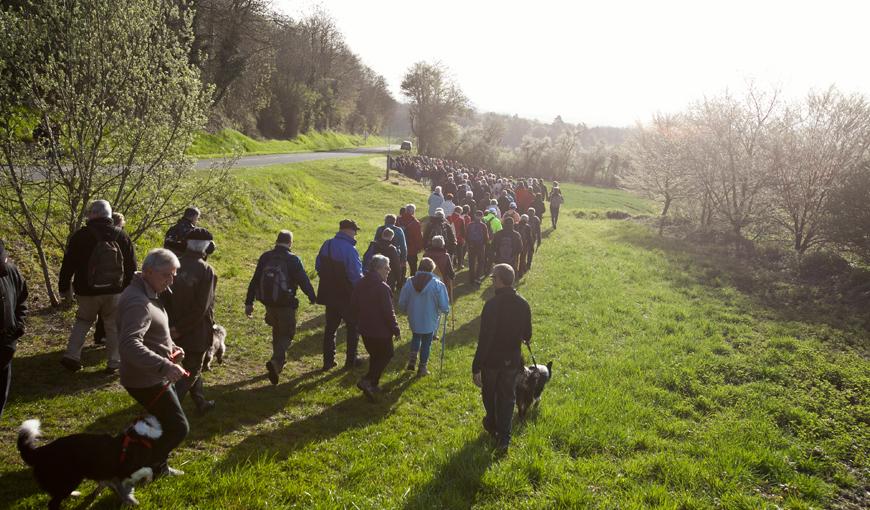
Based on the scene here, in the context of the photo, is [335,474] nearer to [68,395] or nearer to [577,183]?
[68,395]

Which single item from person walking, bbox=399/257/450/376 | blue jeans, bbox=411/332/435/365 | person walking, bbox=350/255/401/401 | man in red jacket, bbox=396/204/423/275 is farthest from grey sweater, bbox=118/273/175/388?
man in red jacket, bbox=396/204/423/275

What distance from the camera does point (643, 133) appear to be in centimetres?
3516

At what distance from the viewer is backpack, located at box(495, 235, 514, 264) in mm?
12586

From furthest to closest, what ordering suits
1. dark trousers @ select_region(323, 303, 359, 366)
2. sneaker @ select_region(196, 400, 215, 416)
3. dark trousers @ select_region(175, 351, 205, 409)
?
dark trousers @ select_region(323, 303, 359, 366)
sneaker @ select_region(196, 400, 215, 416)
dark trousers @ select_region(175, 351, 205, 409)

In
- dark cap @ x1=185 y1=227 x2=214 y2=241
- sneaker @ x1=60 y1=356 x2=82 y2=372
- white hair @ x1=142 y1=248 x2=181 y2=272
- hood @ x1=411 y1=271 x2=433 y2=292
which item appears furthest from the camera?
hood @ x1=411 y1=271 x2=433 y2=292

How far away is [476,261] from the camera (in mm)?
15227

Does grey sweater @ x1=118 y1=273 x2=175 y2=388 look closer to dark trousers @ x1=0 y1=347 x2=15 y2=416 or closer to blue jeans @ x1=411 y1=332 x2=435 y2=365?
dark trousers @ x1=0 y1=347 x2=15 y2=416

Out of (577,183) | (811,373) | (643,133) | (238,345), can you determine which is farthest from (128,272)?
(577,183)

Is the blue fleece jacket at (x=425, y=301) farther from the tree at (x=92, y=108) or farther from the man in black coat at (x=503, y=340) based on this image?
the tree at (x=92, y=108)

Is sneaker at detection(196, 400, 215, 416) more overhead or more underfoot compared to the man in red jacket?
more underfoot

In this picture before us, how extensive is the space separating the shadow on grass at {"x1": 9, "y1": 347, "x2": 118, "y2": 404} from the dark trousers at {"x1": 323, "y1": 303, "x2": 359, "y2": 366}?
9.52 ft

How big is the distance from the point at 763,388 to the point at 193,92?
37.4 feet

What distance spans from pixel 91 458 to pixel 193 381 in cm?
179

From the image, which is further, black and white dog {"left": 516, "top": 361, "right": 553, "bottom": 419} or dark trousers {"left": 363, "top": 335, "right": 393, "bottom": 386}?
dark trousers {"left": 363, "top": 335, "right": 393, "bottom": 386}
